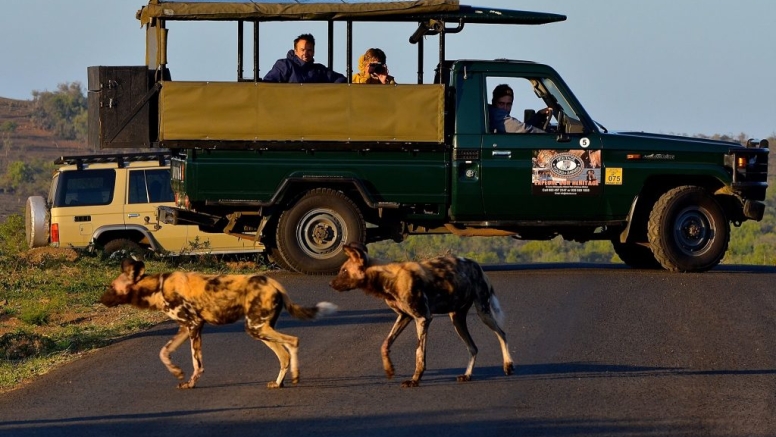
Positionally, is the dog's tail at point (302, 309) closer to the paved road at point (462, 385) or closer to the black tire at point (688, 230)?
the paved road at point (462, 385)

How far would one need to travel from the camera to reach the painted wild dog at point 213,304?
9.30 metres

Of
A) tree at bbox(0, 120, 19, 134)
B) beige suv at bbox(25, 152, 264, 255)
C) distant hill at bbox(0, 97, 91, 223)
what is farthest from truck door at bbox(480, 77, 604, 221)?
tree at bbox(0, 120, 19, 134)

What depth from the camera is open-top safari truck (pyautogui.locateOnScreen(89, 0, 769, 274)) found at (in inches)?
604

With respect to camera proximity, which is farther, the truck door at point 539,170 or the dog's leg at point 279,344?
the truck door at point 539,170

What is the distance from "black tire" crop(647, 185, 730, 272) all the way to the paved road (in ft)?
7.30

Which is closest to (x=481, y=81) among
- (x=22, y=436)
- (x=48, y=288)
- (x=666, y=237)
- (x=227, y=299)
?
(x=666, y=237)

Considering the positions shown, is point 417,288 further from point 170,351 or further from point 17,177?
point 17,177

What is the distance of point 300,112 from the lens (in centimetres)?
1532

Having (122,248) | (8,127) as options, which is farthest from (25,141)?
(122,248)

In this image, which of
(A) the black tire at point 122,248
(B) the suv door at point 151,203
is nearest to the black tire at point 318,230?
(A) the black tire at point 122,248

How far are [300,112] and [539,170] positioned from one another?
2.81 metres

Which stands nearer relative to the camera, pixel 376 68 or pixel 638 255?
pixel 376 68

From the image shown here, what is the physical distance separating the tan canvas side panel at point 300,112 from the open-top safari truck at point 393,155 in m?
0.02

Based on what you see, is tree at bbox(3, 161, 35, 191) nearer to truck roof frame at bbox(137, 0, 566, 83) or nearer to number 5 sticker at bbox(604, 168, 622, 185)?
truck roof frame at bbox(137, 0, 566, 83)
